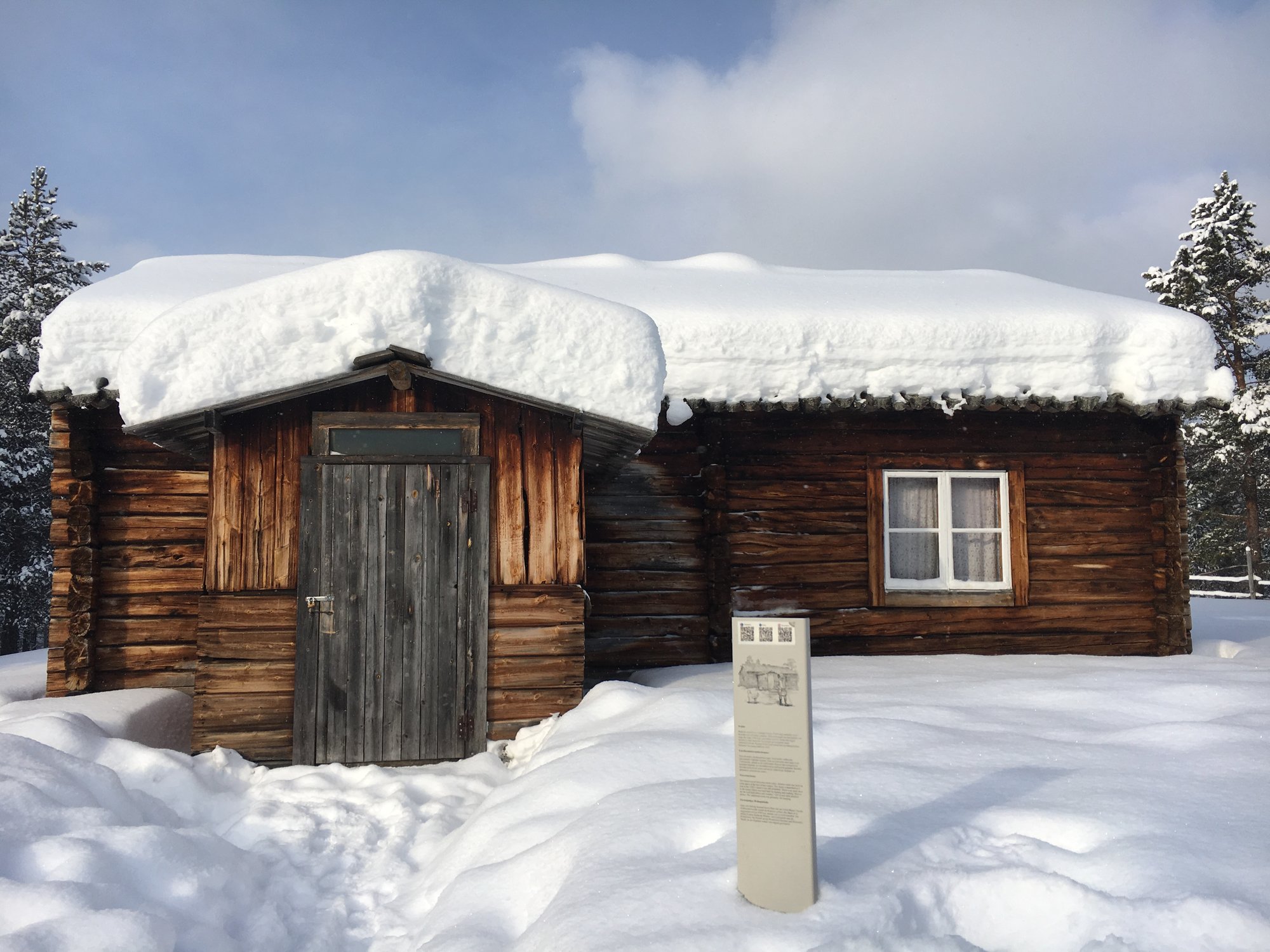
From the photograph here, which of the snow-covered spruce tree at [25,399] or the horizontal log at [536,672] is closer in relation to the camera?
the horizontal log at [536,672]

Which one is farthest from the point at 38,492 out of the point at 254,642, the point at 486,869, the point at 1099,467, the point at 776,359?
the point at 1099,467

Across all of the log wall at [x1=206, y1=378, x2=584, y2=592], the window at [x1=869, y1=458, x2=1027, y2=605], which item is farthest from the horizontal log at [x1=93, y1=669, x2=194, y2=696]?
the window at [x1=869, y1=458, x2=1027, y2=605]

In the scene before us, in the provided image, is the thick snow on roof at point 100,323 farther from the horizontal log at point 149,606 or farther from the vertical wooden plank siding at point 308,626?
the vertical wooden plank siding at point 308,626

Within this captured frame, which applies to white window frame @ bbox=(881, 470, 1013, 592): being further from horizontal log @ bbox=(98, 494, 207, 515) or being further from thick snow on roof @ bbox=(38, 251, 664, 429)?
horizontal log @ bbox=(98, 494, 207, 515)

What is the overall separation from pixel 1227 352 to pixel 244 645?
2614cm

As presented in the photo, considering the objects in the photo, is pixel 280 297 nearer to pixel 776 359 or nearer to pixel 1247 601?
pixel 776 359

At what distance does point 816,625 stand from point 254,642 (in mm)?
5149

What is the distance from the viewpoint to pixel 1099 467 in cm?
827

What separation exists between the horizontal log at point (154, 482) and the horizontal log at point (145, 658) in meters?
1.40

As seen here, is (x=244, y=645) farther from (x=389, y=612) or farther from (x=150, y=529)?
(x=150, y=529)

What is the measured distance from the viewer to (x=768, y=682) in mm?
2619

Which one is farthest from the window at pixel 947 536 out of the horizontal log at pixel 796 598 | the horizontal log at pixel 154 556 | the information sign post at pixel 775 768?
the horizontal log at pixel 154 556

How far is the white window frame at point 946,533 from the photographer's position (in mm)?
8023

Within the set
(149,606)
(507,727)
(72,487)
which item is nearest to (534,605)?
(507,727)
